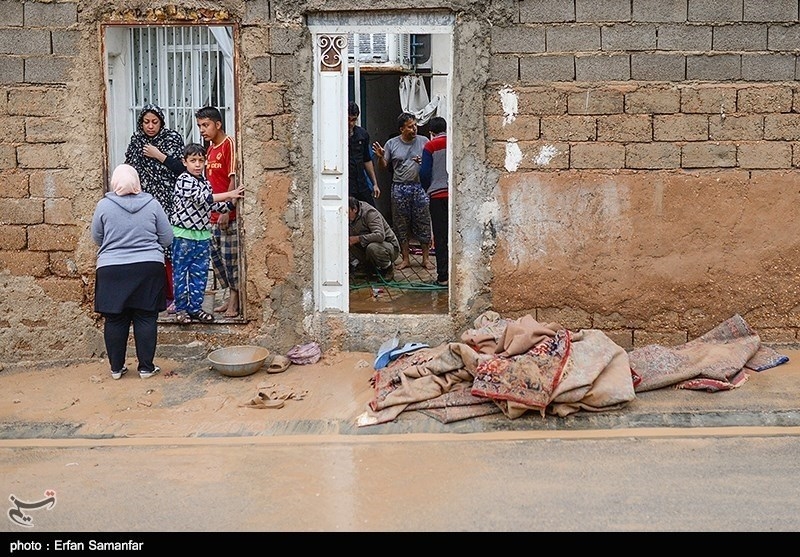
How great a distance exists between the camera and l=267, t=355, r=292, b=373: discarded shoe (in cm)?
770

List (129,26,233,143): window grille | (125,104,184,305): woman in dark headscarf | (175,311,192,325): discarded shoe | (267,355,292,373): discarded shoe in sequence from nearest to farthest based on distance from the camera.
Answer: (267,355,292,373): discarded shoe
(175,311,192,325): discarded shoe
(125,104,184,305): woman in dark headscarf
(129,26,233,143): window grille

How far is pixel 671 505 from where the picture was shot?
503cm

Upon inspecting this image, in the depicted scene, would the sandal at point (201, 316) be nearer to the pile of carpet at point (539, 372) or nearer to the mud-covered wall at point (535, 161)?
the mud-covered wall at point (535, 161)

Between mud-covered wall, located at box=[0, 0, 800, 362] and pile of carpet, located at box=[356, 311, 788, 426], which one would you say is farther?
mud-covered wall, located at box=[0, 0, 800, 362]

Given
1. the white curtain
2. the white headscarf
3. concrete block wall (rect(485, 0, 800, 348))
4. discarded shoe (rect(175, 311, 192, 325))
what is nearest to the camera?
the white headscarf

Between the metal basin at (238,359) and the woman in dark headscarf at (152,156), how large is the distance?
98 centimetres

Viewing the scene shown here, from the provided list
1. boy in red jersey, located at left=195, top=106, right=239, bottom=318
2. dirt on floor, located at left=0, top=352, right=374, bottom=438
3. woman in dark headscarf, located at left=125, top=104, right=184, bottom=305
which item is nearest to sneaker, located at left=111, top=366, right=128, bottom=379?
dirt on floor, located at left=0, top=352, right=374, bottom=438

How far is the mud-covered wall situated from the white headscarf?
0.53m

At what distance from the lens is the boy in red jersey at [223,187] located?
8336 mm

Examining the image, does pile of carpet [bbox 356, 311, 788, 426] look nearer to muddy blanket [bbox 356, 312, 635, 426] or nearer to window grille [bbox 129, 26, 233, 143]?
muddy blanket [bbox 356, 312, 635, 426]

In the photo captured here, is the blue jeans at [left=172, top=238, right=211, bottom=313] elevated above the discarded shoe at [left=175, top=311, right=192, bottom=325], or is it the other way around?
the blue jeans at [left=172, top=238, right=211, bottom=313]

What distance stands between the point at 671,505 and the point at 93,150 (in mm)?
5310

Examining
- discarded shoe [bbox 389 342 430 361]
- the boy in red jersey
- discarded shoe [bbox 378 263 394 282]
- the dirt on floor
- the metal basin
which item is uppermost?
the boy in red jersey

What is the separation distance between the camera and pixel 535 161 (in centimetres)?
770
